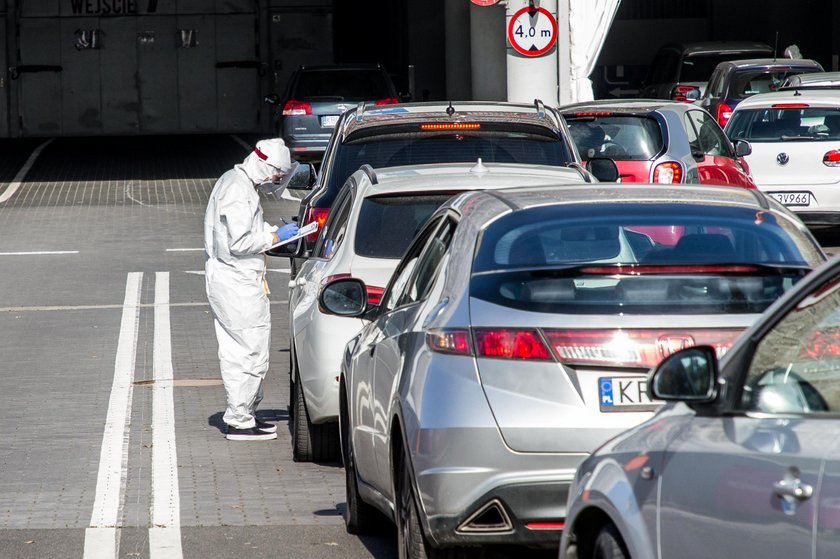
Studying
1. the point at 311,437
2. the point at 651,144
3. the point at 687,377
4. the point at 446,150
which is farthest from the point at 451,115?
the point at 651,144

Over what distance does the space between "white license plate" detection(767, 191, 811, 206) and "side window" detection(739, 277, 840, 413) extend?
592 inches

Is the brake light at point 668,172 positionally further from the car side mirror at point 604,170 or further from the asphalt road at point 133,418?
the car side mirror at point 604,170

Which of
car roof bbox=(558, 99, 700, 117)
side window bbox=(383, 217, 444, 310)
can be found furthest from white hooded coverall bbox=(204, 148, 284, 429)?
car roof bbox=(558, 99, 700, 117)

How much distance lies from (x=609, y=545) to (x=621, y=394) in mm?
948

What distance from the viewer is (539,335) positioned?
514 cm

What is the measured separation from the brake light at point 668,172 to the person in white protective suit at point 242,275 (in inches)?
280

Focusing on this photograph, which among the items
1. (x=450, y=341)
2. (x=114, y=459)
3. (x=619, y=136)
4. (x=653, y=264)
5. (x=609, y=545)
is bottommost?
(x=114, y=459)

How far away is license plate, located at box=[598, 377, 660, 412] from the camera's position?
16.8 ft

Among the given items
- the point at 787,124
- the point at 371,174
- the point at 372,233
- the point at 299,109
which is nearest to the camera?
the point at 372,233

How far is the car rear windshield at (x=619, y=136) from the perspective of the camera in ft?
53.2

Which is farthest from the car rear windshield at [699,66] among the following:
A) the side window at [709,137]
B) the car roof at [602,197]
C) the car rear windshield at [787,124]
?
the car roof at [602,197]

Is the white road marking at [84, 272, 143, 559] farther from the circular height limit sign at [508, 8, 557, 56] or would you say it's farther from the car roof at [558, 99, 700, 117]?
the circular height limit sign at [508, 8, 557, 56]

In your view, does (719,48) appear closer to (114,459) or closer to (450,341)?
(114,459)

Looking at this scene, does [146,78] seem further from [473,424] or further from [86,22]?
[473,424]
